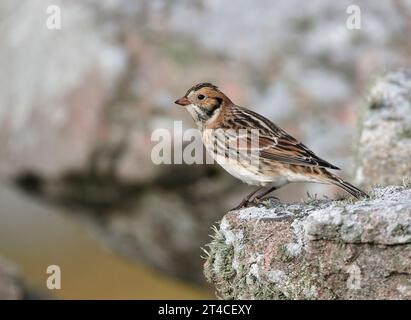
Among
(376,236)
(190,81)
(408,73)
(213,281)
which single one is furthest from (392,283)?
(190,81)

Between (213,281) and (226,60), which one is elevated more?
(226,60)

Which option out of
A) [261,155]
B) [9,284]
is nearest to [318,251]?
[261,155]

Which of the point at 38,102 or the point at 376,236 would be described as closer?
the point at 376,236

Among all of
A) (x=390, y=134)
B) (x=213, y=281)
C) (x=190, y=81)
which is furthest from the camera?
(x=190, y=81)

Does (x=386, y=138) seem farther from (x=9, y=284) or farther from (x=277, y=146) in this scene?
(x=9, y=284)

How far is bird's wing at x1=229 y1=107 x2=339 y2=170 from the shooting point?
6938mm

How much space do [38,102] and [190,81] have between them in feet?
6.64

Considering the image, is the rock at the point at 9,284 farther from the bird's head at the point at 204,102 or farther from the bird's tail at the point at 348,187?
the bird's tail at the point at 348,187

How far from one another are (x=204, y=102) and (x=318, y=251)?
108 inches

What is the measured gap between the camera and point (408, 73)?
8.91 m

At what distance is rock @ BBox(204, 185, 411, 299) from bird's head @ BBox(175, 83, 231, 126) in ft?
6.37

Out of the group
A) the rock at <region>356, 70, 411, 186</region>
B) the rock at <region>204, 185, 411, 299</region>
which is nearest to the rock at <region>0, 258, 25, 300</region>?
the rock at <region>356, 70, 411, 186</region>

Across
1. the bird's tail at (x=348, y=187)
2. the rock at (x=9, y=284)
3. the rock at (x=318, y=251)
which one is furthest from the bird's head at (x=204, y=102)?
the rock at (x=9, y=284)
